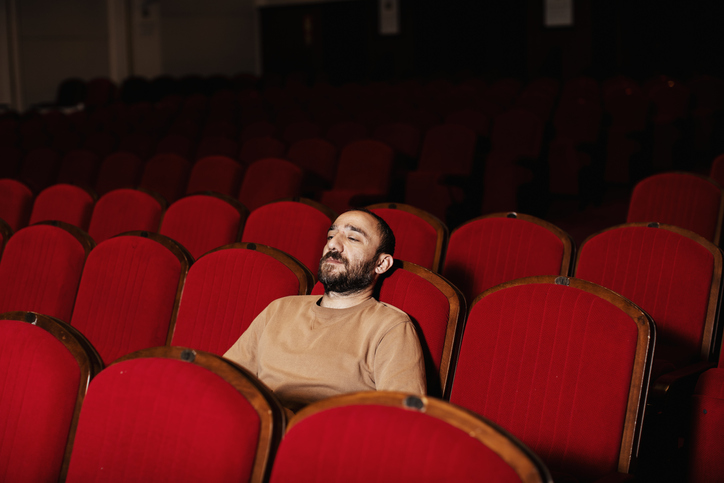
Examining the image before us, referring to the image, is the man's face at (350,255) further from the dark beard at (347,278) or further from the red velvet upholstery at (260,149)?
the red velvet upholstery at (260,149)

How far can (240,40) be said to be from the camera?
1265cm

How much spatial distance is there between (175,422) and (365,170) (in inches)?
130

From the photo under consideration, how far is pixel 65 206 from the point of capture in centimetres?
326

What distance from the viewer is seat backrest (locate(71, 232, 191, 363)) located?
2105 mm

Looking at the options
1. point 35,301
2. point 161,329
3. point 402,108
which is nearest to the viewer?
point 161,329

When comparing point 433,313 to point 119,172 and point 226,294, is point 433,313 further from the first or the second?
point 119,172

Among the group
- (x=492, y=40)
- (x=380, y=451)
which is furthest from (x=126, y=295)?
(x=492, y=40)

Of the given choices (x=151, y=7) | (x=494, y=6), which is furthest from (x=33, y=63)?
(x=494, y=6)

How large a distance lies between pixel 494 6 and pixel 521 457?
35.8 feet

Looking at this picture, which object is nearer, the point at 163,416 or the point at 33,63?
the point at 163,416

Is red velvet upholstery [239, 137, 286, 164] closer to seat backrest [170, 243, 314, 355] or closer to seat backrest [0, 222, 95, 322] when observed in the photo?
seat backrest [0, 222, 95, 322]

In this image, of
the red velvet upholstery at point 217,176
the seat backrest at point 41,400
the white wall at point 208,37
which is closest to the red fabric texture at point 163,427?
the seat backrest at point 41,400

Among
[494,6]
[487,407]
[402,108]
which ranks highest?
[494,6]

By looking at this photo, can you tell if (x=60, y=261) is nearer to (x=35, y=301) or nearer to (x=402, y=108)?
(x=35, y=301)
